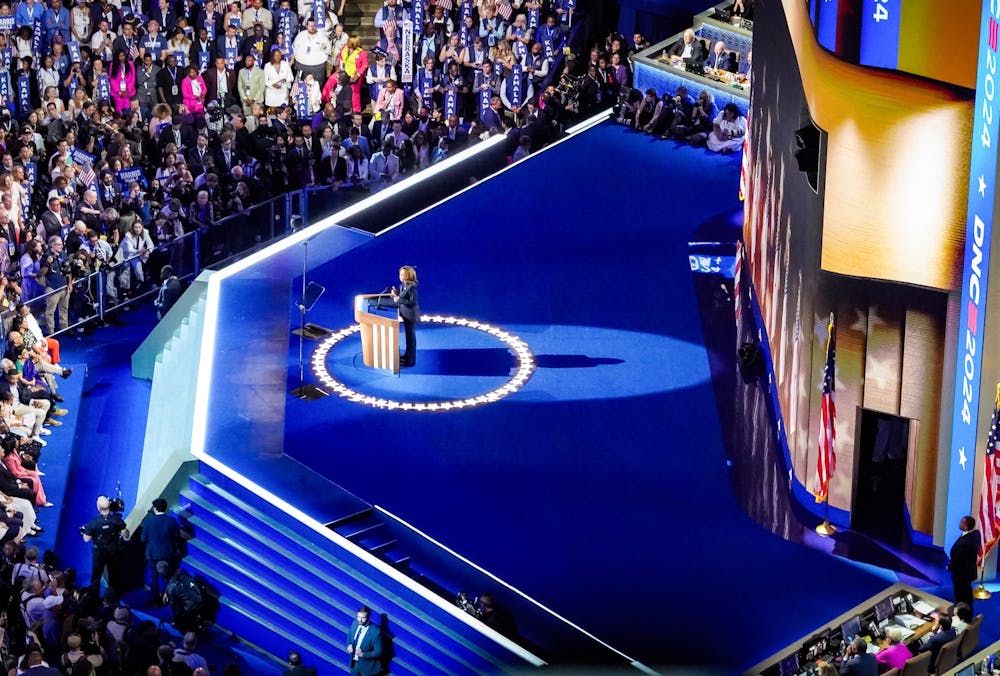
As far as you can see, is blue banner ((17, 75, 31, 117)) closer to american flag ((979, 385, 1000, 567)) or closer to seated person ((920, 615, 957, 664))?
american flag ((979, 385, 1000, 567))

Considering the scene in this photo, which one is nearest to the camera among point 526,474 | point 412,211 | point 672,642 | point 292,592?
point 672,642

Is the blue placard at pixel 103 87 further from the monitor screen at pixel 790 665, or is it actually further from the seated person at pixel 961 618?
the seated person at pixel 961 618

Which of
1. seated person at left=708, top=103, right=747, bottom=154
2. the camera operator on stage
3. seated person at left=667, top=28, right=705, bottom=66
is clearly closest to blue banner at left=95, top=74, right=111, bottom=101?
seated person at left=667, top=28, right=705, bottom=66

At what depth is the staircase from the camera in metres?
19.6

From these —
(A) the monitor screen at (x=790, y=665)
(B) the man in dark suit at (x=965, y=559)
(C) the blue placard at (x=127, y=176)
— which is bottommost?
(A) the monitor screen at (x=790, y=665)

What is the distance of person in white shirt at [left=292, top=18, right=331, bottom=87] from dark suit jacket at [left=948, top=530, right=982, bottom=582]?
678 inches

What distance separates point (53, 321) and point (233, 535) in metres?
6.65


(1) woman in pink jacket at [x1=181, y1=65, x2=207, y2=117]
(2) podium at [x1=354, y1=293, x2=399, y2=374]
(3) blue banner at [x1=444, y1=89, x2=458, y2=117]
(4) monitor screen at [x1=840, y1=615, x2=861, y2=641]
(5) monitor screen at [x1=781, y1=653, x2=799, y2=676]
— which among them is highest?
(1) woman in pink jacket at [x1=181, y1=65, x2=207, y2=117]

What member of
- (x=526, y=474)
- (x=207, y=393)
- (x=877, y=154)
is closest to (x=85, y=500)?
(x=207, y=393)

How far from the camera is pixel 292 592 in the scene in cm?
2091

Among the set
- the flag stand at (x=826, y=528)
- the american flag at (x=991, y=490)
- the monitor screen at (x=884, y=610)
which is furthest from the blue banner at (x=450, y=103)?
the monitor screen at (x=884, y=610)

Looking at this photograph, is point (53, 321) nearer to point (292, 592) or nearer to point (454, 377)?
point (454, 377)

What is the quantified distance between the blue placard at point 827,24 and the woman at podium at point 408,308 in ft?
21.0

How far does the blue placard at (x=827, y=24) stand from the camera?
20375mm
